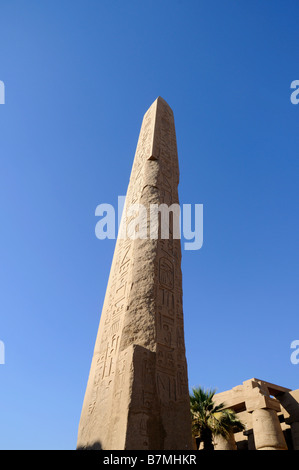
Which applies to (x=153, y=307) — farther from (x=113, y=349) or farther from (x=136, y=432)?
(x=136, y=432)

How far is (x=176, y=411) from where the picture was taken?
11.9 feet

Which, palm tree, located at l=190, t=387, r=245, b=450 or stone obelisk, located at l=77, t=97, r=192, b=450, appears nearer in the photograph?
stone obelisk, located at l=77, t=97, r=192, b=450

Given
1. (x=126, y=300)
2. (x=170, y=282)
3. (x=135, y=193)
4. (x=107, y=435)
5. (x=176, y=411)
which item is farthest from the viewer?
(x=135, y=193)

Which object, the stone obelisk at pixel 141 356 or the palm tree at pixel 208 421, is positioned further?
the palm tree at pixel 208 421

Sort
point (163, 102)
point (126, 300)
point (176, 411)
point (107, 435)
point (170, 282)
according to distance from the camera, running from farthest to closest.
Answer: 1. point (163, 102)
2. point (170, 282)
3. point (126, 300)
4. point (176, 411)
5. point (107, 435)

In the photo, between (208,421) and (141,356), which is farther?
(208,421)

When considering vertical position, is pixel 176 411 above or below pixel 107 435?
above

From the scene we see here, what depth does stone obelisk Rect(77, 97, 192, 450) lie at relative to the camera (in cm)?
337

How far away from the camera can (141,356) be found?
12.0 feet

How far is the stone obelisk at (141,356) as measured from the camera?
11.1ft
